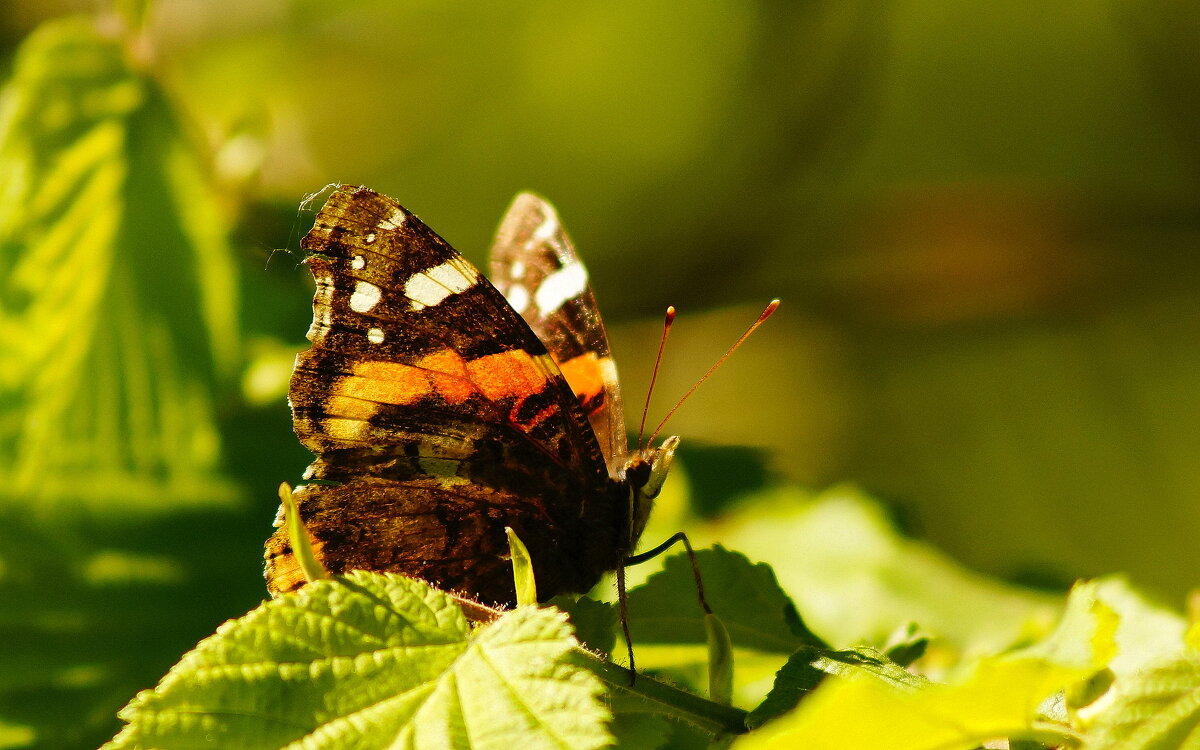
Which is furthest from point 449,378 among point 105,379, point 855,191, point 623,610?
point 855,191

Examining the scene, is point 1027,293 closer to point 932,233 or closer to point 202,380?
point 932,233

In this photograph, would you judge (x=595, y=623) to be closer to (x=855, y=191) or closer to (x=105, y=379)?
(x=105, y=379)

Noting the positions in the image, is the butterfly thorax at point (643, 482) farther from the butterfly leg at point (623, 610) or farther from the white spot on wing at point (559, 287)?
the white spot on wing at point (559, 287)

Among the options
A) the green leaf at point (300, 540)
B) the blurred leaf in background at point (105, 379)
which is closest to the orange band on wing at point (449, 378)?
the green leaf at point (300, 540)

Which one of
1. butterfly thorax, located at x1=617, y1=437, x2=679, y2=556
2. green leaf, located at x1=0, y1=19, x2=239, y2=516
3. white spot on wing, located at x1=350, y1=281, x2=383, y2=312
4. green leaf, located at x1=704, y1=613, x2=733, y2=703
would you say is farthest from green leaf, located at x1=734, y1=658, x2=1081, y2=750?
green leaf, located at x1=0, y1=19, x2=239, y2=516

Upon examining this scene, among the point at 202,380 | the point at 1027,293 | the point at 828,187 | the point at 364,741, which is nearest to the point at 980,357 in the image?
the point at 1027,293
